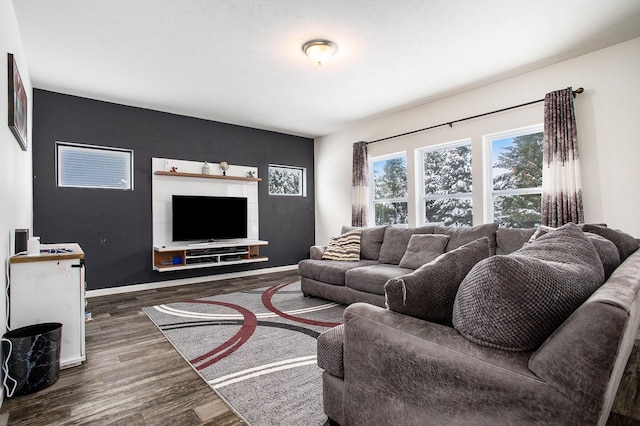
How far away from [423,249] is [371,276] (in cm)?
69

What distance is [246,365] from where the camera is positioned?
7.55 feet

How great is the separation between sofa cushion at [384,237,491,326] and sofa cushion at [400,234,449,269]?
224 centimetres

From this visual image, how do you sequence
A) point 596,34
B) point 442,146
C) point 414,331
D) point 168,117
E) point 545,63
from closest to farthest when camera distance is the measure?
1. point 414,331
2. point 596,34
3. point 545,63
4. point 442,146
5. point 168,117

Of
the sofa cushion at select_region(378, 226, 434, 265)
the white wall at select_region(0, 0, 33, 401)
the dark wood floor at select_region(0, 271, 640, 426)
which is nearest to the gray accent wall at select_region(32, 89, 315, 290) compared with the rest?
the white wall at select_region(0, 0, 33, 401)

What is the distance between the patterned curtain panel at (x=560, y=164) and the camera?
3.29 metres

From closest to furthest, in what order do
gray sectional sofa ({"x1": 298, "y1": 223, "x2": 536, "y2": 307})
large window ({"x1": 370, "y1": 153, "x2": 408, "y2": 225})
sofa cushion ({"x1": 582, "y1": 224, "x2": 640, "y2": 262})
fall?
sofa cushion ({"x1": 582, "y1": 224, "x2": 640, "y2": 262}) → gray sectional sofa ({"x1": 298, "y1": 223, "x2": 536, "y2": 307}) → large window ({"x1": 370, "y1": 153, "x2": 408, "y2": 225})

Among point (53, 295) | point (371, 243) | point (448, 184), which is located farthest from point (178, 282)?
point (448, 184)

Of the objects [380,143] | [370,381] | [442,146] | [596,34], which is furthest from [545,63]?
[370,381]

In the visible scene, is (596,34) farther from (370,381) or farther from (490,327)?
(370,381)

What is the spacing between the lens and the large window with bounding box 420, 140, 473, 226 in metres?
4.47

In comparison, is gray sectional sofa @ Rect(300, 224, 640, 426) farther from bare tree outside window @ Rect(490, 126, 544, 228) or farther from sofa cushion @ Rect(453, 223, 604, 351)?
bare tree outside window @ Rect(490, 126, 544, 228)

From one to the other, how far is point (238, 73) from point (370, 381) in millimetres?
3464

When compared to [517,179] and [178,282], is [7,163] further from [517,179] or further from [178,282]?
[517,179]

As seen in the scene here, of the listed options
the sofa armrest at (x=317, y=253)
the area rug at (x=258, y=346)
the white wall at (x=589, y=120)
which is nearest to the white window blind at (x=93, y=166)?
the area rug at (x=258, y=346)
